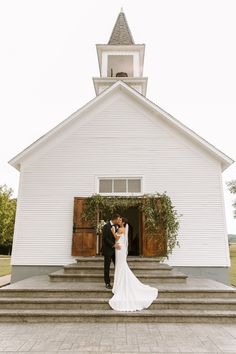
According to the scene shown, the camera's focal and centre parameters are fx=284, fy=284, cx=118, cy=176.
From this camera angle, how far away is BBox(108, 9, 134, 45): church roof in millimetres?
15495

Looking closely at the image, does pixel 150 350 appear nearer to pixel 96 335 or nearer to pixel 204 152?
pixel 96 335

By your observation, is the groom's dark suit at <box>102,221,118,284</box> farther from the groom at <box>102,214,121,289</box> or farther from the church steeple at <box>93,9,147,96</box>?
the church steeple at <box>93,9,147,96</box>

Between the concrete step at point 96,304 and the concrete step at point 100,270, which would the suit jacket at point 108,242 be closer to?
the concrete step at point 96,304

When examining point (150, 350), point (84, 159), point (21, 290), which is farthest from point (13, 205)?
point (150, 350)

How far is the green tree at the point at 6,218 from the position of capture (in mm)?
37969

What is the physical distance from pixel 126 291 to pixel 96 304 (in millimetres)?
722

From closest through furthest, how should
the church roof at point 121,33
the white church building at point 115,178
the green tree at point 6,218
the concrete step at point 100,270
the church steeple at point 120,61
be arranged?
the concrete step at point 100,270 → the white church building at point 115,178 → the church steeple at point 120,61 → the church roof at point 121,33 → the green tree at point 6,218

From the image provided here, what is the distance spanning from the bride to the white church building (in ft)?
9.23

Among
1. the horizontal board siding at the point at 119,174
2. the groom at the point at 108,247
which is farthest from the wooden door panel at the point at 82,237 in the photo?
the groom at the point at 108,247

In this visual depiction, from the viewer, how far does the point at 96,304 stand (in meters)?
6.23

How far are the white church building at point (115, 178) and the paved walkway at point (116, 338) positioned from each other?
13.5ft

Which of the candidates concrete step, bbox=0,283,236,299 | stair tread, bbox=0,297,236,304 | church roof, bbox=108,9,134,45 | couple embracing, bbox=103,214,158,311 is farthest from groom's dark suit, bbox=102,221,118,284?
church roof, bbox=108,9,134,45

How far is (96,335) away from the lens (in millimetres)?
4988

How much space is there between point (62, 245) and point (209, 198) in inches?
215
